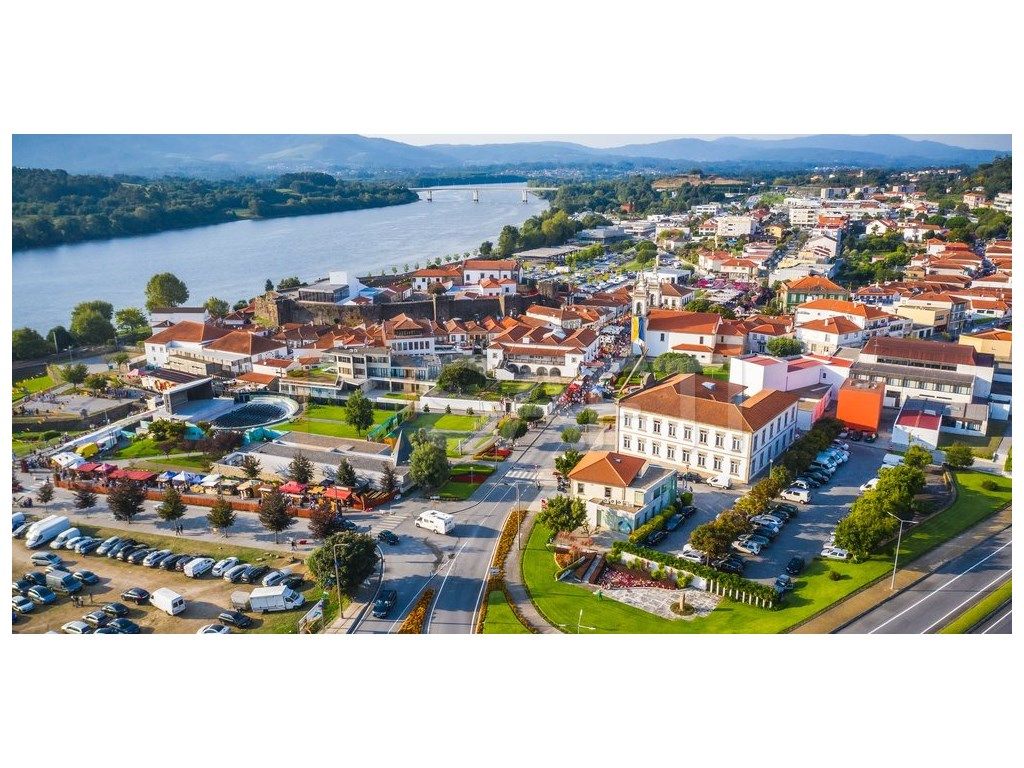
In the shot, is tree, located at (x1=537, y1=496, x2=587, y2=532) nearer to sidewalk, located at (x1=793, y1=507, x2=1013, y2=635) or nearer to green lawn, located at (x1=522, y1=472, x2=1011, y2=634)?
green lawn, located at (x1=522, y1=472, x2=1011, y2=634)

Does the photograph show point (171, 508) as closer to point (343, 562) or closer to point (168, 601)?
point (168, 601)

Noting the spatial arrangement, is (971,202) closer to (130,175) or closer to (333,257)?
(333,257)

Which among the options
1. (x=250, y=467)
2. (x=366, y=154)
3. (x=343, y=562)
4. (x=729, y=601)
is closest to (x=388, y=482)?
(x=250, y=467)

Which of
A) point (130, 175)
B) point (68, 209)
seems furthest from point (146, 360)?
point (130, 175)

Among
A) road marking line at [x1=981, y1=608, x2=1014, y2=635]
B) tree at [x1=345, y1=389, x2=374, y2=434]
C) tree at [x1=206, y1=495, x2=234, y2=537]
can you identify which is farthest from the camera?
tree at [x1=345, y1=389, x2=374, y2=434]

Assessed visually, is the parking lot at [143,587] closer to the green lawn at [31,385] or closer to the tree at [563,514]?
the tree at [563,514]

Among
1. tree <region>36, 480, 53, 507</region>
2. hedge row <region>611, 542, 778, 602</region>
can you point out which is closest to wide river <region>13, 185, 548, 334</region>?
tree <region>36, 480, 53, 507</region>

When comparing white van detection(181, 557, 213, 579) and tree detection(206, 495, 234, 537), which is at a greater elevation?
tree detection(206, 495, 234, 537)

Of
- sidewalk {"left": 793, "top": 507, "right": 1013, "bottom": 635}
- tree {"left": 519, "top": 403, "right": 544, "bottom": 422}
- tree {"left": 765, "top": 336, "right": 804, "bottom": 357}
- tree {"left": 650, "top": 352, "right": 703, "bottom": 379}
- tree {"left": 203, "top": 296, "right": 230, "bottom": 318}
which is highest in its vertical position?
tree {"left": 203, "top": 296, "right": 230, "bottom": 318}
